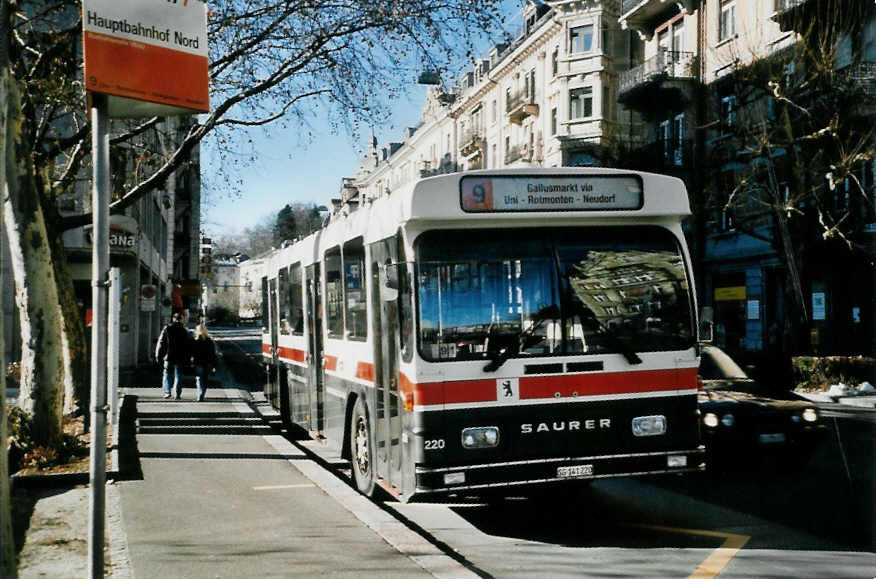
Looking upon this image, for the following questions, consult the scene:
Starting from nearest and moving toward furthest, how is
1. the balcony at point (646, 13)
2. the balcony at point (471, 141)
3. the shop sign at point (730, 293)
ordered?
1. the shop sign at point (730, 293)
2. the balcony at point (646, 13)
3. the balcony at point (471, 141)

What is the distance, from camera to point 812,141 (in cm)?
2441

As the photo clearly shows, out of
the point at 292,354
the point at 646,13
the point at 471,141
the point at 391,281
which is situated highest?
the point at 646,13

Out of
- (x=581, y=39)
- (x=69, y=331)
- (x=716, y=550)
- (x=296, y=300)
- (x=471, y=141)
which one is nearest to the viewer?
(x=716, y=550)

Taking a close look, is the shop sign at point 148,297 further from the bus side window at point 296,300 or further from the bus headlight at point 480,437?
the bus headlight at point 480,437

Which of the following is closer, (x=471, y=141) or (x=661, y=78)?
(x=661, y=78)

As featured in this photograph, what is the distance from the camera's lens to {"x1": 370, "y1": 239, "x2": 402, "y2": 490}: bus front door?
7547 millimetres

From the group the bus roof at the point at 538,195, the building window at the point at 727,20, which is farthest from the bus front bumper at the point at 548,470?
the building window at the point at 727,20

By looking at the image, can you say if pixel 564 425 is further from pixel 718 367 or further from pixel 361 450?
pixel 718 367

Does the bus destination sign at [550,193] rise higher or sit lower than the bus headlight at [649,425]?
higher

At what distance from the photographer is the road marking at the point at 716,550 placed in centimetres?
613

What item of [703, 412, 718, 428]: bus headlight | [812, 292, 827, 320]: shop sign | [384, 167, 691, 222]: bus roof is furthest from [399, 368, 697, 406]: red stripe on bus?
[812, 292, 827, 320]: shop sign

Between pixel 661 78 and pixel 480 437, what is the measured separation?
99.3ft

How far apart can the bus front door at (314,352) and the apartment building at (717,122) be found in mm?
4291

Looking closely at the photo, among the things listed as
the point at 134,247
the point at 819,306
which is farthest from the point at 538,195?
the point at 819,306
